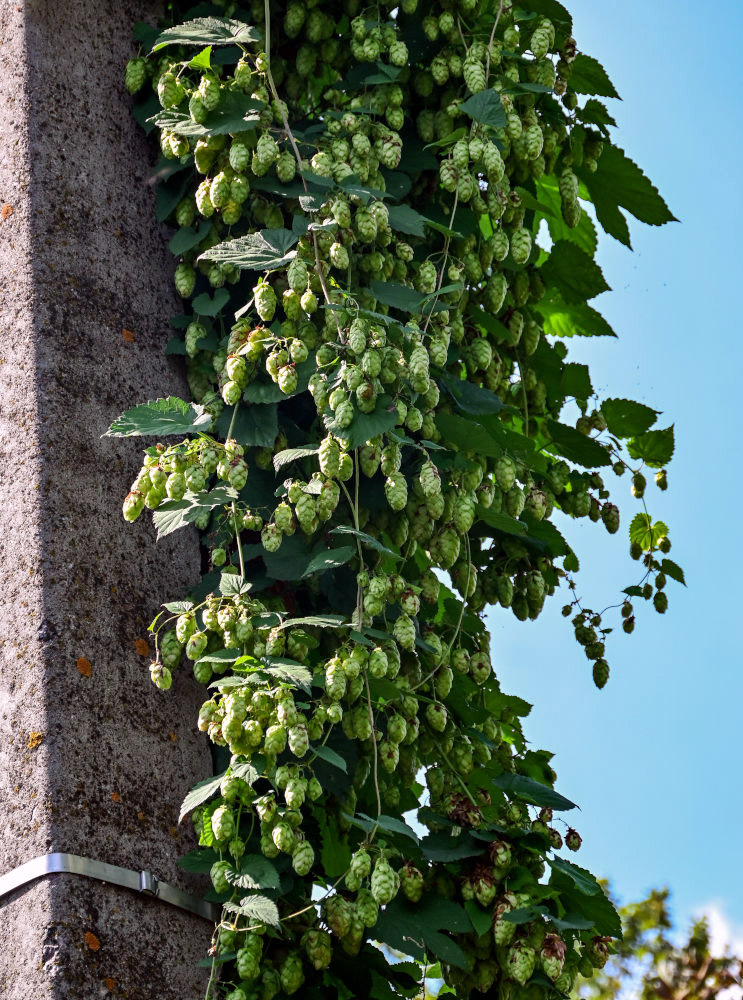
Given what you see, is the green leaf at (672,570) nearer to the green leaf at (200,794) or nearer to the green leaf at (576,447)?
the green leaf at (576,447)

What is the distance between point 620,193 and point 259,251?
1019 mm

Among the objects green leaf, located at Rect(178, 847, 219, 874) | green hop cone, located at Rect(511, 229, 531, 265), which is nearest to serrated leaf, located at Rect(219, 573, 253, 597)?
green leaf, located at Rect(178, 847, 219, 874)

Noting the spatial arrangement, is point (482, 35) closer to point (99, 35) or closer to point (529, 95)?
point (529, 95)

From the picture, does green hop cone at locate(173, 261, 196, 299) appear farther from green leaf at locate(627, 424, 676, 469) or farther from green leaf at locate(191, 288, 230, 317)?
green leaf at locate(627, 424, 676, 469)

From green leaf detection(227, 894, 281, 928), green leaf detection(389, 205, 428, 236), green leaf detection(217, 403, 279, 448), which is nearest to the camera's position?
green leaf detection(227, 894, 281, 928)

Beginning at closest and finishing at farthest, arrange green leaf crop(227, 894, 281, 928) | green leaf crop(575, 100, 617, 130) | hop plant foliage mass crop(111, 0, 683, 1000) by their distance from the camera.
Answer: green leaf crop(227, 894, 281, 928)
hop plant foliage mass crop(111, 0, 683, 1000)
green leaf crop(575, 100, 617, 130)

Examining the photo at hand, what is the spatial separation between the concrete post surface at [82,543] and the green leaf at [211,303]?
0.10 m

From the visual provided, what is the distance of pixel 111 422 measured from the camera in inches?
88.1

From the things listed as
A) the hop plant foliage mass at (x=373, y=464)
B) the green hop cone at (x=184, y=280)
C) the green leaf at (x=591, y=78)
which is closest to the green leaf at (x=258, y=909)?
the hop plant foliage mass at (x=373, y=464)

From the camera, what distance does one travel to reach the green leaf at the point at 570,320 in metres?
3.02

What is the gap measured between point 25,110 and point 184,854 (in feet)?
4.63

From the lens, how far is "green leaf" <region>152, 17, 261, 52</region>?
2352 millimetres

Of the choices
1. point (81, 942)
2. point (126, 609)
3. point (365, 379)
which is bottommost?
point (81, 942)

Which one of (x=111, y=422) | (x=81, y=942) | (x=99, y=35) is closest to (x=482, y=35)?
(x=99, y=35)
